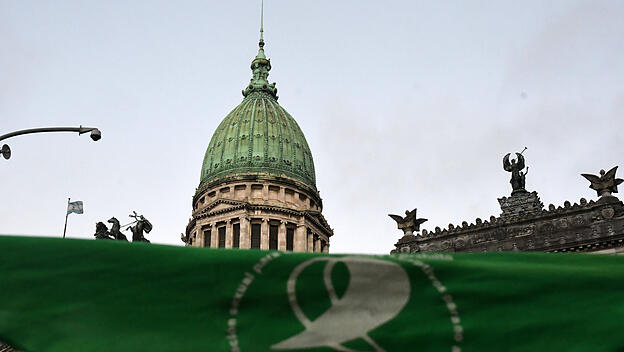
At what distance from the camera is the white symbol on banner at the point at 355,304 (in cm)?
517

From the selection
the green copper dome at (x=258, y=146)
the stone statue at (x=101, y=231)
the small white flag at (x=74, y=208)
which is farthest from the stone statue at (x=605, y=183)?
the green copper dome at (x=258, y=146)

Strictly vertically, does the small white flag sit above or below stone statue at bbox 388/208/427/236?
above

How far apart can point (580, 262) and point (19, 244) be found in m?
4.47

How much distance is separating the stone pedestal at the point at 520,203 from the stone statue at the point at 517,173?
361 millimetres

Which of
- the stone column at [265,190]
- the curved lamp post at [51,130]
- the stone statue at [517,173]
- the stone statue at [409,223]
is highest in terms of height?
the stone column at [265,190]

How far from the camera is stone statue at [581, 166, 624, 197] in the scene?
110 feet

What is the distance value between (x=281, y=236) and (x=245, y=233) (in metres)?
3.60

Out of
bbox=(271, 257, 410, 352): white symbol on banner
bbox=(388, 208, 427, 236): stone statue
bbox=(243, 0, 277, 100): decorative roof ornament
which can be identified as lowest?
bbox=(271, 257, 410, 352): white symbol on banner

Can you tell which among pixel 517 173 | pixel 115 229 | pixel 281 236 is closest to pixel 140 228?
pixel 115 229

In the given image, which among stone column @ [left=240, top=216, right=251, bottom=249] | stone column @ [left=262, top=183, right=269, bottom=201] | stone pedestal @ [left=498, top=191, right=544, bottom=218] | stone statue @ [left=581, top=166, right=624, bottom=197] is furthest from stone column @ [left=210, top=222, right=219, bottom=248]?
stone statue @ [left=581, top=166, right=624, bottom=197]

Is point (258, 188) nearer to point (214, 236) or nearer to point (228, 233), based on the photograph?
point (228, 233)

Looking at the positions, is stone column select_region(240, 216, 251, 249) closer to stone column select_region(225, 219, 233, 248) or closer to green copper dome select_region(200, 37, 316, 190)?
stone column select_region(225, 219, 233, 248)

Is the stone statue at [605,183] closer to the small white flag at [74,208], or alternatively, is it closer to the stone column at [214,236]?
the small white flag at [74,208]

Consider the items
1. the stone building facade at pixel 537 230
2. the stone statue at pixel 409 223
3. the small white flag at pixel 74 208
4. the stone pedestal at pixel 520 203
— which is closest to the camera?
the stone building facade at pixel 537 230
